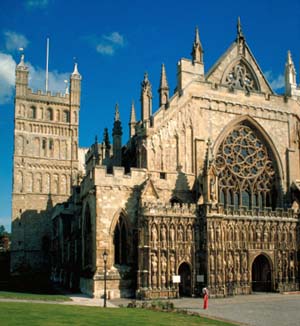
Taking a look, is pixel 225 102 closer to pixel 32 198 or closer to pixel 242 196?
pixel 242 196

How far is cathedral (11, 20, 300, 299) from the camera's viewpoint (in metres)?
31.6

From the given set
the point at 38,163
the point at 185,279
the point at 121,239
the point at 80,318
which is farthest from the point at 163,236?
the point at 38,163

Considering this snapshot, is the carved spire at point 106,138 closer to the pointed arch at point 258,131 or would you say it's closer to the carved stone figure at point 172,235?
the pointed arch at point 258,131

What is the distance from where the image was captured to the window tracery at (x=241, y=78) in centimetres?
4050

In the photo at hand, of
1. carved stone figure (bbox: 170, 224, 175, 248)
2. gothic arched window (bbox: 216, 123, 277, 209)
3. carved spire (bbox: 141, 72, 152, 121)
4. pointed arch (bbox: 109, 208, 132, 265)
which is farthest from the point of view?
gothic arched window (bbox: 216, 123, 277, 209)

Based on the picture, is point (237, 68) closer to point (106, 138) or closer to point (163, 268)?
point (106, 138)

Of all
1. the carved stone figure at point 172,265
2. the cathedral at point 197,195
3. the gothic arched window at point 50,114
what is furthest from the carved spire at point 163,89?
the gothic arched window at point 50,114

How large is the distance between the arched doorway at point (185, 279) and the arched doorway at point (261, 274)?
6.44 metres

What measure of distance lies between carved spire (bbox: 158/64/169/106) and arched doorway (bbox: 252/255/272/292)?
14.6 meters

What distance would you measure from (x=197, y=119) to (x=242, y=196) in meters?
7.67

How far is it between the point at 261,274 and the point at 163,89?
668 inches

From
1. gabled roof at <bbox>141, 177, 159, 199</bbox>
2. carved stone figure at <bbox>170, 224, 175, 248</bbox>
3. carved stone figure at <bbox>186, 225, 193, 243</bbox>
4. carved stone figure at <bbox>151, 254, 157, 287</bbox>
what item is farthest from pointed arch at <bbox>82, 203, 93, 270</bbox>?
carved stone figure at <bbox>186, 225, 193, 243</bbox>

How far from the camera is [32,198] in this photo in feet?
205

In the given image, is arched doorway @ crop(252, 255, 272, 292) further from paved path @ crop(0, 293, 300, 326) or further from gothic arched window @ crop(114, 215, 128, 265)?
gothic arched window @ crop(114, 215, 128, 265)
